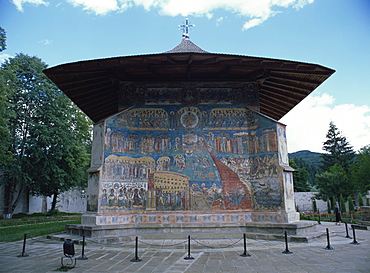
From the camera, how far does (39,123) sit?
23.0 meters

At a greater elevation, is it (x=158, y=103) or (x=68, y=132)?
(x=68, y=132)

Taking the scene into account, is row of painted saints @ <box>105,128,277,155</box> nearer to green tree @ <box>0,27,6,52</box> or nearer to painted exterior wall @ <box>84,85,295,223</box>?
painted exterior wall @ <box>84,85,295,223</box>

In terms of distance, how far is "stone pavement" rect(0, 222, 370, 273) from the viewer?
20.2 ft

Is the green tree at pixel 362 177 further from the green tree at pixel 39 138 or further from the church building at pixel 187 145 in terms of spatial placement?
the green tree at pixel 39 138

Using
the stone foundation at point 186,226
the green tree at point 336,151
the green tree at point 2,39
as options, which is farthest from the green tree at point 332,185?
the green tree at point 2,39

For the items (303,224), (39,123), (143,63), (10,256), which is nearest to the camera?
(10,256)

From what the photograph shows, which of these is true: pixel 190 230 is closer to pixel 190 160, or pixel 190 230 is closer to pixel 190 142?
pixel 190 160

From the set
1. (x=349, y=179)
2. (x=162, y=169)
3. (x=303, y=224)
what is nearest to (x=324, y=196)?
(x=349, y=179)

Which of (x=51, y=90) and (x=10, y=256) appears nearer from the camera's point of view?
(x=10, y=256)

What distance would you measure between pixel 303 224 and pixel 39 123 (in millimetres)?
21615

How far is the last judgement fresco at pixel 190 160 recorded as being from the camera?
436 inches

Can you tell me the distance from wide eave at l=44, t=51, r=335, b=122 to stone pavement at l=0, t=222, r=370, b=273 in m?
6.68

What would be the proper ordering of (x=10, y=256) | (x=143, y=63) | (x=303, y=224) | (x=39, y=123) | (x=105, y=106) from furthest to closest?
(x=39, y=123) < (x=105, y=106) < (x=143, y=63) < (x=303, y=224) < (x=10, y=256)

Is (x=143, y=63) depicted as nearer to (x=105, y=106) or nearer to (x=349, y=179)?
(x=105, y=106)
